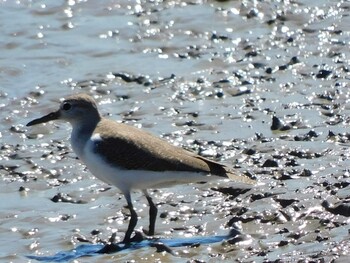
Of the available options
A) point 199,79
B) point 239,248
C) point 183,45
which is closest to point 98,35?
point 183,45

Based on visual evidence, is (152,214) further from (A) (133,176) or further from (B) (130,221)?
(A) (133,176)

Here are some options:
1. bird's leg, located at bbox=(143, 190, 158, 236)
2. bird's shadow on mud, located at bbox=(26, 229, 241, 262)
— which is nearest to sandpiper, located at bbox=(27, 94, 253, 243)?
bird's leg, located at bbox=(143, 190, 158, 236)

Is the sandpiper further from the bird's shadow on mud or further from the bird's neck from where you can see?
the bird's shadow on mud

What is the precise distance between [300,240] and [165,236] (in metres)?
1.39

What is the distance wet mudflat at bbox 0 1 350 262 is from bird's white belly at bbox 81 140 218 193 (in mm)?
447

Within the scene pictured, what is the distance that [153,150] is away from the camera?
35.9ft

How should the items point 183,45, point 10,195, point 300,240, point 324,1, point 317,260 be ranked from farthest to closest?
point 324,1 < point 183,45 < point 10,195 < point 300,240 < point 317,260

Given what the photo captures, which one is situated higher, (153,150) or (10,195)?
(153,150)

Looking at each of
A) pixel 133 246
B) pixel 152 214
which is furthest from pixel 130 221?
pixel 133 246

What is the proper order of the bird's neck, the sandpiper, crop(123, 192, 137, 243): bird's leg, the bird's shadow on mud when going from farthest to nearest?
1. the bird's neck
2. the sandpiper
3. crop(123, 192, 137, 243): bird's leg
4. the bird's shadow on mud

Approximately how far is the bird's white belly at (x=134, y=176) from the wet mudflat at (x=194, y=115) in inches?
17.6

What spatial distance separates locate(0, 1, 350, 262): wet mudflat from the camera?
1070cm

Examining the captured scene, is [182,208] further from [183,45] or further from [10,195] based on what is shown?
[183,45]

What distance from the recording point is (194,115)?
13898 mm
